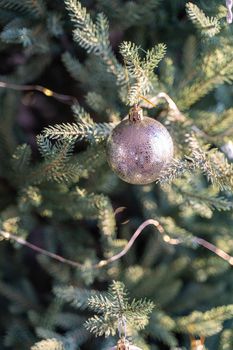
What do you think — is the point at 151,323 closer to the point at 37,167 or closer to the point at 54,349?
the point at 54,349

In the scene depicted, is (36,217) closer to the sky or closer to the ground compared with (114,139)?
closer to the ground

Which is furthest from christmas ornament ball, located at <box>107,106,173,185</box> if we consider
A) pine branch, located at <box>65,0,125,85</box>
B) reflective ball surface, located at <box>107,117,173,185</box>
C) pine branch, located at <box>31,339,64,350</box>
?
pine branch, located at <box>31,339,64,350</box>

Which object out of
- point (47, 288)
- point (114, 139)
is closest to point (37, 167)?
point (114, 139)

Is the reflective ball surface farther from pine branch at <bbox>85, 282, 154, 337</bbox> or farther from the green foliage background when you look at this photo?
pine branch at <bbox>85, 282, 154, 337</bbox>

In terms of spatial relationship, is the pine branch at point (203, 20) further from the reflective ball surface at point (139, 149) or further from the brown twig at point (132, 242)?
the brown twig at point (132, 242)

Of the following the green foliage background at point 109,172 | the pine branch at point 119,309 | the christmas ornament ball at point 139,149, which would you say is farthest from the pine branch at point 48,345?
the christmas ornament ball at point 139,149

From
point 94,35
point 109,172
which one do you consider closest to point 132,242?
point 109,172
